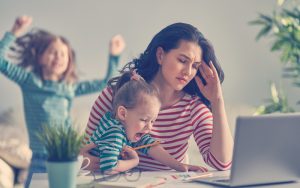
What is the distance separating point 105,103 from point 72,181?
2.39 feet

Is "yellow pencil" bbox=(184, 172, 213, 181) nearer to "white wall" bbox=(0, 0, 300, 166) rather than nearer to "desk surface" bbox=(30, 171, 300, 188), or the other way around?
"desk surface" bbox=(30, 171, 300, 188)

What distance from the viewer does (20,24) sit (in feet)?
12.5

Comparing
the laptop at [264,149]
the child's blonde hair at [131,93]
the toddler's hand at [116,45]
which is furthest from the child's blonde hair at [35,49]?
the laptop at [264,149]

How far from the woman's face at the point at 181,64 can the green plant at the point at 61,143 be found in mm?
777

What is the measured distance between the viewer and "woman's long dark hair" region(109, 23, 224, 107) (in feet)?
8.02

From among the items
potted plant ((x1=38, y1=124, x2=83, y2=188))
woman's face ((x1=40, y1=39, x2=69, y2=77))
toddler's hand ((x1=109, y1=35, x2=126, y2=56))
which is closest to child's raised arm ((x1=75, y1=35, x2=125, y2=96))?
toddler's hand ((x1=109, y1=35, x2=126, y2=56))

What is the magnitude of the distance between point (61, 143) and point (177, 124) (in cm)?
88

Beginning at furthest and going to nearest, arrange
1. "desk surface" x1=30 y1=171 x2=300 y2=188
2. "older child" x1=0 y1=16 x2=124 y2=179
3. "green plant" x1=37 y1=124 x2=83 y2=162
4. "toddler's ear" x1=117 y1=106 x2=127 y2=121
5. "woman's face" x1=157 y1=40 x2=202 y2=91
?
"older child" x1=0 y1=16 x2=124 y2=179
"woman's face" x1=157 y1=40 x2=202 y2=91
"toddler's ear" x1=117 y1=106 x2=127 y2=121
"desk surface" x1=30 y1=171 x2=300 y2=188
"green plant" x1=37 y1=124 x2=83 y2=162

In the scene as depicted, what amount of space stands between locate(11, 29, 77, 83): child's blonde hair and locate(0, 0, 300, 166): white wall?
0.06 m

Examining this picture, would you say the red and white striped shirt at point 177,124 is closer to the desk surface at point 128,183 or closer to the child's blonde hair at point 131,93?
the child's blonde hair at point 131,93

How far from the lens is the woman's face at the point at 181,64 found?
7.75 ft

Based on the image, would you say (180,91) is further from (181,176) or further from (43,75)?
(43,75)

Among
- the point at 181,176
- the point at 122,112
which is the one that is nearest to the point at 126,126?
the point at 122,112

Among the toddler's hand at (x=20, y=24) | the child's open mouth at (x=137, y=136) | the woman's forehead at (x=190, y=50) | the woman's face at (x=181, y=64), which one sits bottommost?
the child's open mouth at (x=137, y=136)
